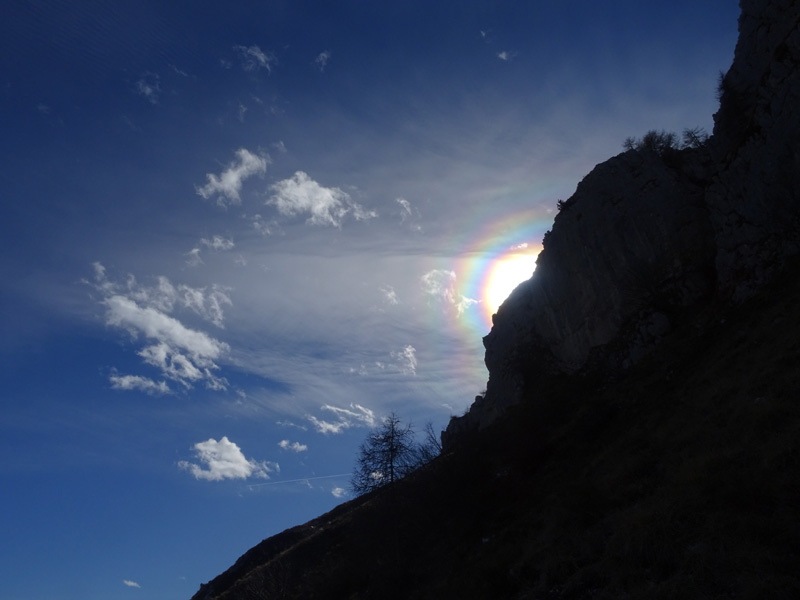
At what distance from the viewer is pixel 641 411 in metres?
25.0

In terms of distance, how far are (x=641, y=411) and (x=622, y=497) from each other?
34.4 ft

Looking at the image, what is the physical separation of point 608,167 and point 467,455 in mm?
22584

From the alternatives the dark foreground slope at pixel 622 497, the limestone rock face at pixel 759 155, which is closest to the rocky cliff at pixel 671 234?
the limestone rock face at pixel 759 155

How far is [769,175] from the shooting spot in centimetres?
2814

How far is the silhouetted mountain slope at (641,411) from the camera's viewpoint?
11461 mm

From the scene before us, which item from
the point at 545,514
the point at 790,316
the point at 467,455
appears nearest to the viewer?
the point at 545,514

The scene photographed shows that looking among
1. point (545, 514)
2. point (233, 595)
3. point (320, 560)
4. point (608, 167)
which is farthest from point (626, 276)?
point (233, 595)

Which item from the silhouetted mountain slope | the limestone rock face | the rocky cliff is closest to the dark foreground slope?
the silhouetted mountain slope

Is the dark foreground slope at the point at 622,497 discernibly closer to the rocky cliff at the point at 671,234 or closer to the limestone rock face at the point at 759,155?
the rocky cliff at the point at 671,234

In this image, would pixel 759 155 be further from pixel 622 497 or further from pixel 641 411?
pixel 622 497

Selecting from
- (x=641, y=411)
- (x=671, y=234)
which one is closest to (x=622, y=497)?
(x=641, y=411)

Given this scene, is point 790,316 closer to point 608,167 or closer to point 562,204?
point 608,167

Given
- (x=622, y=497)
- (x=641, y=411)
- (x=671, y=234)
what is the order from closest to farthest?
(x=622, y=497)
(x=641, y=411)
(x=671, y=234)

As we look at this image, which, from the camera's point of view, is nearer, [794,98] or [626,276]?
[794,98]
